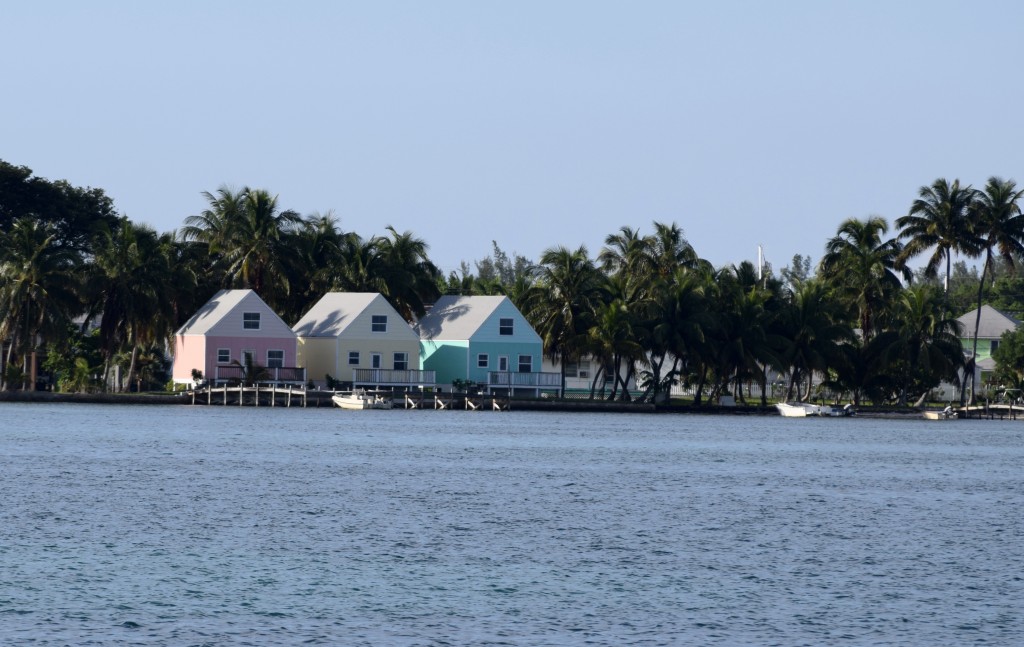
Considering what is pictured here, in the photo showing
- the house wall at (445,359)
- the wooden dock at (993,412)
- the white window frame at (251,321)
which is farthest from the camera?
the wooden dock at (993,412)

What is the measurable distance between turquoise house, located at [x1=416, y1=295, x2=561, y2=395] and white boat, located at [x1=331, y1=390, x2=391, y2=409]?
6.33m

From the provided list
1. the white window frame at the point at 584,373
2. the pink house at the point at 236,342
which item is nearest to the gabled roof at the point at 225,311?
the pink house at the point at 236,342

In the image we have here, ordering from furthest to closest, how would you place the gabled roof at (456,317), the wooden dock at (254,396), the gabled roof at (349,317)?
the gabled roof at (456,317), the gabled roof at (349,317), the wooden dock at (254,396)

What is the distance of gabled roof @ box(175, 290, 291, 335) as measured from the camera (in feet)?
292

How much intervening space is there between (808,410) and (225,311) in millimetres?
35574

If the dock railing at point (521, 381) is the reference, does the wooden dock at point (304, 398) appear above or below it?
below

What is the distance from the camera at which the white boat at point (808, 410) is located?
96125mm

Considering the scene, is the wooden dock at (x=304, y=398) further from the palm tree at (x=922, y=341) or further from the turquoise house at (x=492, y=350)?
the palm tree at (x=922, y=341)

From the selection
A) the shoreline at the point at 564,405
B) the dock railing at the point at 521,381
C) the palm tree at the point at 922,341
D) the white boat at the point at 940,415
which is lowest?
the white boat at the point at 940,415

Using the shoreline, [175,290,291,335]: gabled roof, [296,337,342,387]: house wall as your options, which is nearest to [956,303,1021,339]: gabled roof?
the shoreline

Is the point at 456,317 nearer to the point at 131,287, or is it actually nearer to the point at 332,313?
the point at 332,313

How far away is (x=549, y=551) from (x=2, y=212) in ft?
288

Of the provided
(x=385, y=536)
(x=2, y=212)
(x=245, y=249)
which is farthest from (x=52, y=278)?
(x=385, y=536)

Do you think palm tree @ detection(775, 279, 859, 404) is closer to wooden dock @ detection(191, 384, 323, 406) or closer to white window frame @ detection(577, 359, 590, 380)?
white window frame @ detection(577, 359, 590, 380)
